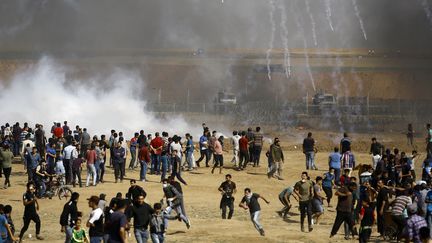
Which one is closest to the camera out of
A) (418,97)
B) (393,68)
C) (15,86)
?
(15,86)

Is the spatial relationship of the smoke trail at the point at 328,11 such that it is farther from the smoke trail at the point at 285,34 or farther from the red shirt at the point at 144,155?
the red shirt at the point at 144,155

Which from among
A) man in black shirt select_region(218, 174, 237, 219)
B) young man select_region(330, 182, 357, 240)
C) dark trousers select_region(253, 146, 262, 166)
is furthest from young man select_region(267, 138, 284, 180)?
young man select_region(330, 182, 357, 240)

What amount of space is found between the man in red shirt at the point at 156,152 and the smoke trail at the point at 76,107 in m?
13.5

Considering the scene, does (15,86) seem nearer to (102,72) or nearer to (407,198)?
(102,72)

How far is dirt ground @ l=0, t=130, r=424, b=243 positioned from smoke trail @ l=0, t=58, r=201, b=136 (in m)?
10.7

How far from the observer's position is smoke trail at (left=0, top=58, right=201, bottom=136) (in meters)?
44.6

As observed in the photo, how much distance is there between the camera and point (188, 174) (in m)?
30.4

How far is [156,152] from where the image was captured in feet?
94.9

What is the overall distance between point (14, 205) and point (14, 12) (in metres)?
55.5

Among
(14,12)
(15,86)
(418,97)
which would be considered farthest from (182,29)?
(15,86)

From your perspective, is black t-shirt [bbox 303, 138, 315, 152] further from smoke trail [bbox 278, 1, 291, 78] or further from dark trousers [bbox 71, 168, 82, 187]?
smoke trail [bbox 278, 1, 291, 78]

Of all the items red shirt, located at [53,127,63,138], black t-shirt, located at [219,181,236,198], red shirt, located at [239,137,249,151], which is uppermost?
red shirt, located at [53,127,63,138]

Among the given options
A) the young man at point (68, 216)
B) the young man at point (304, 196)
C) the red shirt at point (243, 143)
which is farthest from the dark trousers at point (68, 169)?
the young man at point (68, 216)

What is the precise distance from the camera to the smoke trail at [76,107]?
4459 centimetres
